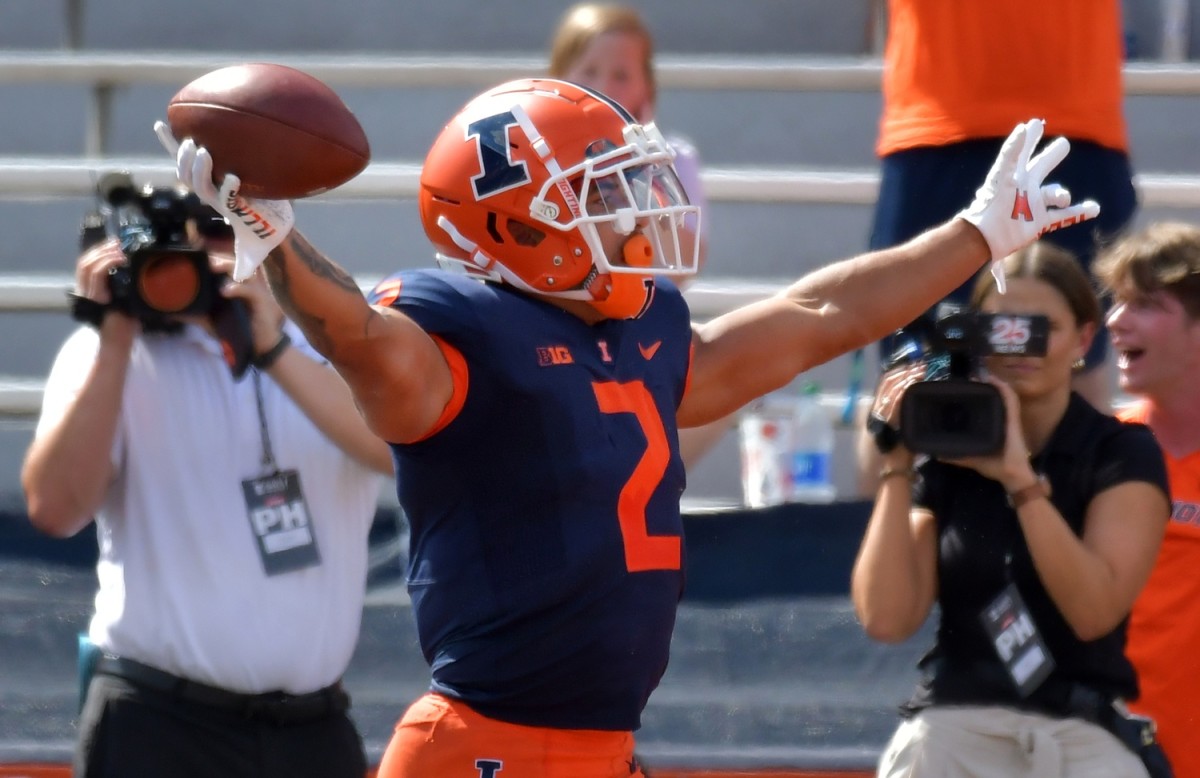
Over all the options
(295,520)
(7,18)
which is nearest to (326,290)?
(295,520)

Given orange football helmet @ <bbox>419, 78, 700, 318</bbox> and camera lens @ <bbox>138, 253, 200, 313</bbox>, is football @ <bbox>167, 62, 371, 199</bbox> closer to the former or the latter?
orange football helmet @ <bbox>419, 78, 700, 318</bbox>

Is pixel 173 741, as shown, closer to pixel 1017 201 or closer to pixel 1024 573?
pixel 1024 573

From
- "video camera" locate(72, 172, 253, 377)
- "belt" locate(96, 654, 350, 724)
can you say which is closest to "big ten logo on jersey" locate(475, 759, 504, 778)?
"belt" locate(96, 654, 350, 724)

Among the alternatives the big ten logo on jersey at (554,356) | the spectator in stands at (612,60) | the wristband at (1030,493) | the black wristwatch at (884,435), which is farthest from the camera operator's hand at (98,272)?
the spectator in stands at (612,60)

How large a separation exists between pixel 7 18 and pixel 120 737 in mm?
5354

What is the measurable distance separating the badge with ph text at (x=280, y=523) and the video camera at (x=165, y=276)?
7.8 inches

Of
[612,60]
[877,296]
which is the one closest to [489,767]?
[877,296]

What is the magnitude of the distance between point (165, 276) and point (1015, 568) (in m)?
1.47

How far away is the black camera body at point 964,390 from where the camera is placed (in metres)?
2.76

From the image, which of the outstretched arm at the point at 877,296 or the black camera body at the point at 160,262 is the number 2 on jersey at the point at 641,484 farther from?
the black camera body at the point at 160,262

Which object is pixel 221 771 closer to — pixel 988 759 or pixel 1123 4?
pixel 988 759

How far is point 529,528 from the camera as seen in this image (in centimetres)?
214

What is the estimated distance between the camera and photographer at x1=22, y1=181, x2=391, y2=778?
276 centimetres

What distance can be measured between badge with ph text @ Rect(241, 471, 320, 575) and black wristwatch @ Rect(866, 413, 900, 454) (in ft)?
3.14
